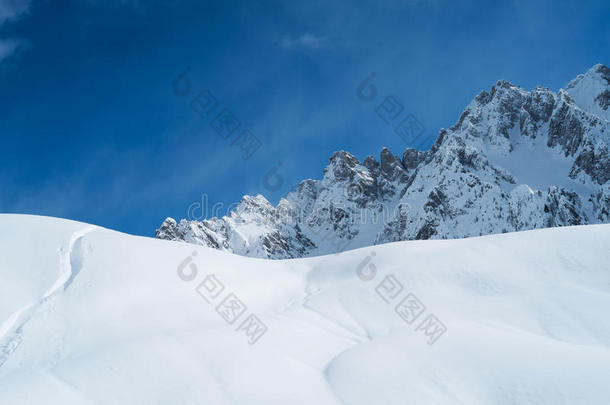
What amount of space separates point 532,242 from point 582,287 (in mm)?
3557

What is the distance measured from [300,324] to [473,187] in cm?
9370

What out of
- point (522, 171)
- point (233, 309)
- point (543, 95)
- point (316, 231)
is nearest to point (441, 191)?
point (522, 171)

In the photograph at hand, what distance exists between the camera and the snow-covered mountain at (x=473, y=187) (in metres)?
74.6

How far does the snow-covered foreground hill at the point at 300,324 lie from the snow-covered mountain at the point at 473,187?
204ft

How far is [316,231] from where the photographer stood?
14250cm

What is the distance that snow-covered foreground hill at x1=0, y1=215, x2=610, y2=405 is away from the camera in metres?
5.77

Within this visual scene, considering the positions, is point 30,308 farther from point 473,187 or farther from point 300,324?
point 473,187

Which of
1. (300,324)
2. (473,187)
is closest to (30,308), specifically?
(300,324)

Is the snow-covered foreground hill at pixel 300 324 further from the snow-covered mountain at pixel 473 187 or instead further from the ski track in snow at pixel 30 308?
the snow-covered mountain at pixel 473 187

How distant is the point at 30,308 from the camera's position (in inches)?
316

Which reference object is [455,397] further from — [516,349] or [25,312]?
[25,312]

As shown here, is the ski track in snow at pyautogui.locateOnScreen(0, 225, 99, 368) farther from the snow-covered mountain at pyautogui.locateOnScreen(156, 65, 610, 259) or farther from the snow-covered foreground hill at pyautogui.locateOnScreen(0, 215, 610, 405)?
the snow-covered mountain at pyautogui.locateOnScreen(156, 65, 610, 259)

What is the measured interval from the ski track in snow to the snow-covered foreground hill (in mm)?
41

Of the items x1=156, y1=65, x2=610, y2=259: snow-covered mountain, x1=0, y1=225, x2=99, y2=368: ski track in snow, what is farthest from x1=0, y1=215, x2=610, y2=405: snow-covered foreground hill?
x1=156, y1=65, x2=610, y2=259: snow-covered mountain
